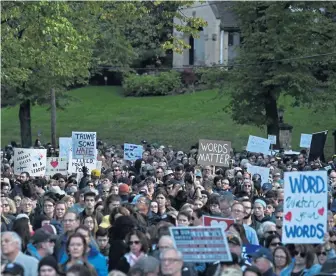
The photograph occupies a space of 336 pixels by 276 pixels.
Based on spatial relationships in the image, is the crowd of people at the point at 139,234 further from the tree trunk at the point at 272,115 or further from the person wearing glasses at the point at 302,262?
the tree trunk at the point at 272,115

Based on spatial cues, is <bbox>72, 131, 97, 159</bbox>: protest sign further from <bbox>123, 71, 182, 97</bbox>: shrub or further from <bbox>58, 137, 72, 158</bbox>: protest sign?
<bbox>123, 71, 182, 97</bbox>: shrub

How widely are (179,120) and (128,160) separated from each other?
3199 cm

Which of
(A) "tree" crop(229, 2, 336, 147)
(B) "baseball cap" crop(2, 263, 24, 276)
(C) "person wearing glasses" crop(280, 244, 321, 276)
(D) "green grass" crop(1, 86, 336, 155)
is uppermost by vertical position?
(A) "tree" crop(229, 2, 336, 147)

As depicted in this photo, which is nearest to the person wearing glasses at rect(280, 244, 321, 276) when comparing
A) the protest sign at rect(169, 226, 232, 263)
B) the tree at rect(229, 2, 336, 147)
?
the protest sign at rect(169, 226, 232, 263)

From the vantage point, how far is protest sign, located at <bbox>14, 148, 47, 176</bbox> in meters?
22.4

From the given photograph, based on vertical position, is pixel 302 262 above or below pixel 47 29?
below

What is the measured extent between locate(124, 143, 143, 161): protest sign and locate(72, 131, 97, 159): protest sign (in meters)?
5.10

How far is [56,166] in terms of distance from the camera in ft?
80.8

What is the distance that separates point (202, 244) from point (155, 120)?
5247 centimetres

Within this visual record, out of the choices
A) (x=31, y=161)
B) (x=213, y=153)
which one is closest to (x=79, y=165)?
(x=31, y=161)

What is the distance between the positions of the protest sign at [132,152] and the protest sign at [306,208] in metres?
17.9

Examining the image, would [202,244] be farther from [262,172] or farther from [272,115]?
[272,115]

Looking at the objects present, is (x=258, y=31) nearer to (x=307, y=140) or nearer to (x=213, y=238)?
(x=307, y=140)

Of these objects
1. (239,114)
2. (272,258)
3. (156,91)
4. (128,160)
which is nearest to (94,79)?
(156,91)
